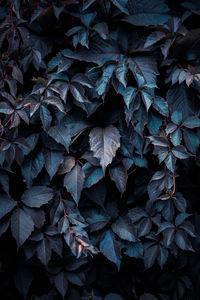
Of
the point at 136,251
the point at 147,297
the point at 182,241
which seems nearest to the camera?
the point at 182,241

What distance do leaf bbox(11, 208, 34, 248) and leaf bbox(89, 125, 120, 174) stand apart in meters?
0.45

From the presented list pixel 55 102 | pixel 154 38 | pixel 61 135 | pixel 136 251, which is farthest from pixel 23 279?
pixel 154 38

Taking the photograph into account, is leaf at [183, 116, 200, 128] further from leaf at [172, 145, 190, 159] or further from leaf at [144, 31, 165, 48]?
leaf at [144, 31, 165, 48]

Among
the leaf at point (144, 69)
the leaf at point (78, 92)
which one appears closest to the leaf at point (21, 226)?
the leaf at point (78, 92)

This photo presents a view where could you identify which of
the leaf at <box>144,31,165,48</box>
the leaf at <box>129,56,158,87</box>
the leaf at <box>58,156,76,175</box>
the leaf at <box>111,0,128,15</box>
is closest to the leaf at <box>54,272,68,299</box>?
the leaf at <box>58,156,76,175</box>

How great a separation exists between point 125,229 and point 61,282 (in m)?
0.45

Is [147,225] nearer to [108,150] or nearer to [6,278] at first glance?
[108,150]

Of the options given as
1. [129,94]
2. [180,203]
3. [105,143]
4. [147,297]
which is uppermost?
[129,94]

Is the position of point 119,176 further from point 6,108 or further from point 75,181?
point 6,108

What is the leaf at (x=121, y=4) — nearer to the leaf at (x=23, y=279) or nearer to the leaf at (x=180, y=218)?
the leaf at (x=180, y=218)

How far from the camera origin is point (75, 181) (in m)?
1.44

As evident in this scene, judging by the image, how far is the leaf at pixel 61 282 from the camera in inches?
62.7

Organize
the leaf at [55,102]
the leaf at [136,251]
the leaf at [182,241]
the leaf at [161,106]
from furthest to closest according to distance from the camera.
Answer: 1. the leaf at [136,251]
2. the leaf at [182,241]
3. the leaf at [161,106]
4. the leaf at [55,102]

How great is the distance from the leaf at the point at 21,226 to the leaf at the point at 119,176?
0.45m
